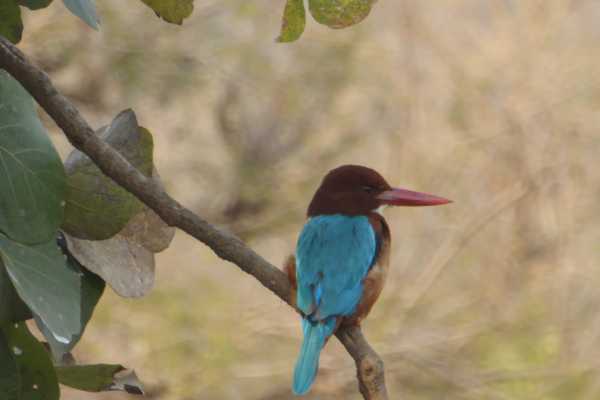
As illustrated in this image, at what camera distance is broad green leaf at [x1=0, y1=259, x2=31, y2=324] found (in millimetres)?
611

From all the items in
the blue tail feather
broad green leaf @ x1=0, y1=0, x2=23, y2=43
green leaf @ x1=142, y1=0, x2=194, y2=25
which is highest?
the blue tail feather

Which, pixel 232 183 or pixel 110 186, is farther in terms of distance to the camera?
pixel 232 183

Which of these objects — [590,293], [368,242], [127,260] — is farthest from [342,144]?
[127,260]

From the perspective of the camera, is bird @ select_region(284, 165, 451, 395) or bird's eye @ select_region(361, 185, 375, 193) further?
bird's eye @ select_region(361, 185, 375, 193)

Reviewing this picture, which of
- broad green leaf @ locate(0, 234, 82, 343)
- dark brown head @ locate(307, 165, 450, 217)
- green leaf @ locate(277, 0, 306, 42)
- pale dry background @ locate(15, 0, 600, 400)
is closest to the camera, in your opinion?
broad green leaf @ locate(0, 234, 82, 343)

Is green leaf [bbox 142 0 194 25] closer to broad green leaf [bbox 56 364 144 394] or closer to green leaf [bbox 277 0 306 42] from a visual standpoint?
green leaf [bbox 277 0 306 42]

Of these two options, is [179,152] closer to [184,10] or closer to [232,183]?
[232,183]

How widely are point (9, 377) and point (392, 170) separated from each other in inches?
131

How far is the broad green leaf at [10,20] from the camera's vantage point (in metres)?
0.66

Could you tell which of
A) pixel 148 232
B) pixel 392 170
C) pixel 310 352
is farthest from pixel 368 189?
pixel 392 170

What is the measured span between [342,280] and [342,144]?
2307 millimetres

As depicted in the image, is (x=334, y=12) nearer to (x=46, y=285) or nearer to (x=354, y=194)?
(x=46, y=285)

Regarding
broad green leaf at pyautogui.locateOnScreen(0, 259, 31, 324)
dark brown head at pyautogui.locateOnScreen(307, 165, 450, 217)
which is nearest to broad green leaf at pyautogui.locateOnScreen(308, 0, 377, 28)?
broad green leaf at pyautogui.locateOnScreen(0, 259, 31, 324)

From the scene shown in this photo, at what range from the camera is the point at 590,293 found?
3982mm
